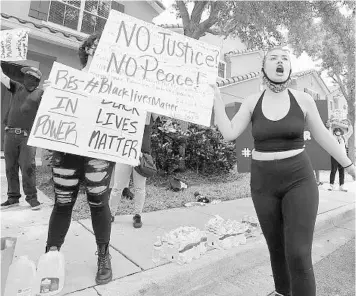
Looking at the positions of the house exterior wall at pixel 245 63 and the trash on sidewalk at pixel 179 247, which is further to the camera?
the house exterior wall at pixel 245 63

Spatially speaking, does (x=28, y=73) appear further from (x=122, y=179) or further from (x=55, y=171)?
(x=55, y=171)

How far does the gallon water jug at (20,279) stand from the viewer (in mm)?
1744

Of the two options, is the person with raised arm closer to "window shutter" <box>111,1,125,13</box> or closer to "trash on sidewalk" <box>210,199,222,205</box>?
"trash on sidewalk" <box>210,199,222,205</box>

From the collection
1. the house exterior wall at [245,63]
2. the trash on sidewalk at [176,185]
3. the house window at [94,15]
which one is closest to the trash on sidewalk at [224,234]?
the trash on sidewalk at [176,185]

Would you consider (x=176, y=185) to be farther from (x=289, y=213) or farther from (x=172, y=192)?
(x=289, y=213)

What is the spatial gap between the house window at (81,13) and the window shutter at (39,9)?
0.13 metres

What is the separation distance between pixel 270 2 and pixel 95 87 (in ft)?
21.2

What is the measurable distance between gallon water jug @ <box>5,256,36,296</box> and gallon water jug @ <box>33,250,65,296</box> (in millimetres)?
61

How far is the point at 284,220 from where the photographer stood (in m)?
1.69

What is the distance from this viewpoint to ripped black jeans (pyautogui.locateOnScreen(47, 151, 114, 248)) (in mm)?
1968

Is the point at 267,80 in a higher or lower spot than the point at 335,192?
higher

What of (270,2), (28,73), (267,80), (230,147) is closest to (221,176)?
(230,147)

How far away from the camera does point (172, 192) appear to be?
18.0ft

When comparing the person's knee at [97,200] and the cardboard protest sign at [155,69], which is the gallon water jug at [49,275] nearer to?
the person's knee at [97,200]
